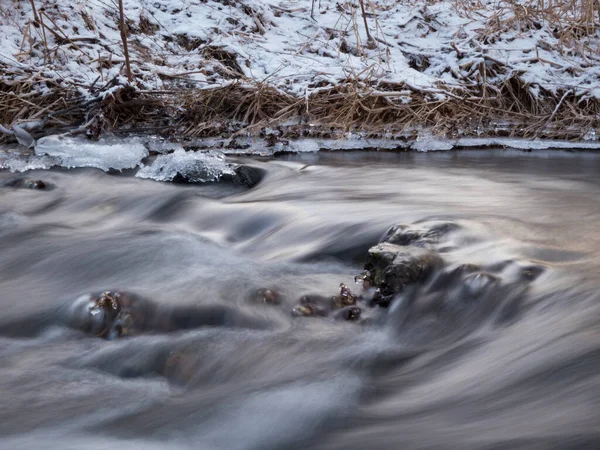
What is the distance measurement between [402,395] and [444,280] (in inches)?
23.7

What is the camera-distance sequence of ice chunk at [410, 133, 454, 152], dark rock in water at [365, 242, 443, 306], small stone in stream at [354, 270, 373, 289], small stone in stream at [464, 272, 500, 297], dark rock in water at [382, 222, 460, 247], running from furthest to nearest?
ice chunk at [410, 133, 454, 152]
dark rock in water at [382, 222, 460, 247]
small stone in stream at [354, 270, 373, 289]
dark rock in water at [365, 242, 443, 306]
small stone in stream at [464, 272, 500, 297]

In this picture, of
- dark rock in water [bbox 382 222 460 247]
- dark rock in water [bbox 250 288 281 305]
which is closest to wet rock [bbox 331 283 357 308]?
dark rock in water [bbox 250 288 281 305]

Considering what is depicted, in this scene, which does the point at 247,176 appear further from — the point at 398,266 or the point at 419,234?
the point at 398,266

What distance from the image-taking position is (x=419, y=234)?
101 inches

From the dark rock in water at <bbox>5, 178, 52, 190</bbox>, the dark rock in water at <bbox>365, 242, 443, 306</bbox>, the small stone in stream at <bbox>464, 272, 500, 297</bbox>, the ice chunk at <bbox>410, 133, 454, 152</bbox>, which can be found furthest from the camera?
the ice chunk at <bbox>410, 133, 454, 152</bbox>

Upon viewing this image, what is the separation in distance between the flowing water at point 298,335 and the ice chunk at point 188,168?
450mm

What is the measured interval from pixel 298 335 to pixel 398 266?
39cm

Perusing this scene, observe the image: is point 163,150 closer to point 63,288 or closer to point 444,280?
point 63,288

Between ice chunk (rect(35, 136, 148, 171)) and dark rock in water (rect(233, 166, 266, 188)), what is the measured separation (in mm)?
846

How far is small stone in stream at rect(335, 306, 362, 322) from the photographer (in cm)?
225

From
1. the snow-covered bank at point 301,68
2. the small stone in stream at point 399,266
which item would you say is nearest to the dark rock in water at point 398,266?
the small stone in stream at point 399,266

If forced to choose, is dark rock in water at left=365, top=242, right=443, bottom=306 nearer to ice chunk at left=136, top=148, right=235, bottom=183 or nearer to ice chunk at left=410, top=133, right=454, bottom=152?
ice chunk at left=136, top=148, right=235, bottom=183

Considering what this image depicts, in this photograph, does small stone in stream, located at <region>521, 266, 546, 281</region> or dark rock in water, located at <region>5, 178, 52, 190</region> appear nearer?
small stone in stream, located at <region>521, 266, 546, 281</region>

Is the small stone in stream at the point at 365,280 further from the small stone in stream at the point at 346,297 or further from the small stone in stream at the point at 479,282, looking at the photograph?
the small stone in stream at the point at 479,282
